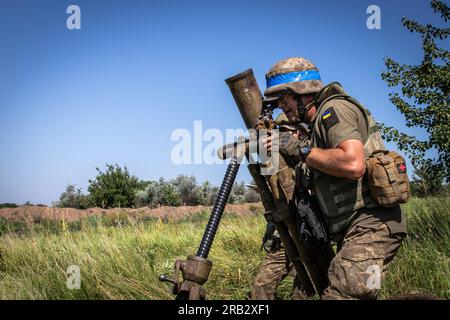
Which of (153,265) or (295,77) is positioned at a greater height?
(295,77)

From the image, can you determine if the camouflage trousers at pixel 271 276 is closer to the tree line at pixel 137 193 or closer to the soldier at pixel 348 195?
the soldier at pixel 348 195

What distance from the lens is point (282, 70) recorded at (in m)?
3.43

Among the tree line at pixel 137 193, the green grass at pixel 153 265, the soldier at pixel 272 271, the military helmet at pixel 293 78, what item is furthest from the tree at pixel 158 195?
the military helmet at pixel 293 78

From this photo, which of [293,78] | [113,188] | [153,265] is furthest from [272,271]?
[113,188]

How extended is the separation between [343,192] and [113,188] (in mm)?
23457

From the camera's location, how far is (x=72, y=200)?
28906 mm

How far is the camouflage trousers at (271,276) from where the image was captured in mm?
4555

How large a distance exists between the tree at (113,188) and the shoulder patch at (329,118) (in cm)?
2267

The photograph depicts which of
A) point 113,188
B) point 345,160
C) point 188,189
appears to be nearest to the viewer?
point 345,160

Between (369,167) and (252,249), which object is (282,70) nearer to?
(369,167)

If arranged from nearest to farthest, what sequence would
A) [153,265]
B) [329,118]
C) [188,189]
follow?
[329,118] < [153,265] < [188,189]

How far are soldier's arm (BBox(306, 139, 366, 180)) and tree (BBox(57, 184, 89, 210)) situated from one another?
23.7 meters

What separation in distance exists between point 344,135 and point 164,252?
4.78m

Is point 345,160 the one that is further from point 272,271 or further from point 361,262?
point 272,271
